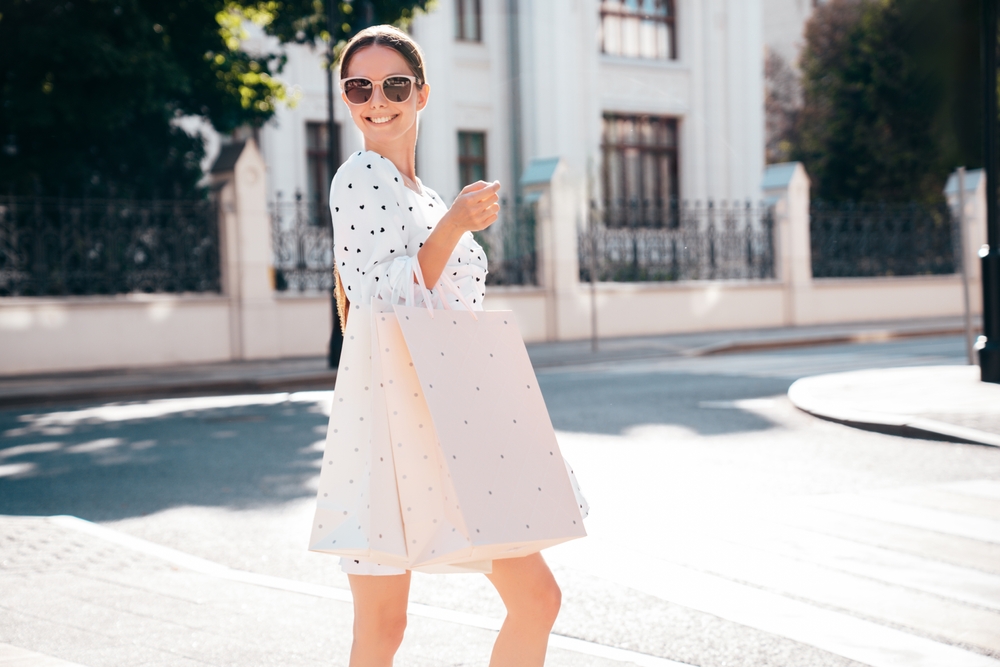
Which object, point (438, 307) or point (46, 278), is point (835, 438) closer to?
point (438, 307)

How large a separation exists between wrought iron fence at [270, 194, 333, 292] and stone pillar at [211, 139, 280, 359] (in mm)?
337

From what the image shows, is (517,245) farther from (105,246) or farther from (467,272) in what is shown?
(467,272)

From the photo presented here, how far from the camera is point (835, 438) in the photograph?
8.77 m

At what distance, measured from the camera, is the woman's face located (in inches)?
106

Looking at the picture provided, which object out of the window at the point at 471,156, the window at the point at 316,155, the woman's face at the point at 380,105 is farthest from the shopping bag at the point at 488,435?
the window at the point at 471,156

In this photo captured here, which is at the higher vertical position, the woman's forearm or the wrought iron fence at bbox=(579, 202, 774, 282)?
the wrought iron fence at bbox=(579, 202, 774, 282)

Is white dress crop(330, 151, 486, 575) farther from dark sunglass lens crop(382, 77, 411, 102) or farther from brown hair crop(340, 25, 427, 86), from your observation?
brown hair crop(340, 25, 427, 86)

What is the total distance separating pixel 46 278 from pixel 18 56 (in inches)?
127

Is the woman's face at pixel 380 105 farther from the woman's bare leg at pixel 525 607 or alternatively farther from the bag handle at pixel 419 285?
the woman's bare leg at pixel 525 607

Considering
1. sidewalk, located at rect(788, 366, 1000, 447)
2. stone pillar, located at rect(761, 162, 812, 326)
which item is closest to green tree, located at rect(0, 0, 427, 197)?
stone pillar, located at rect(761, 162, 812, 326)

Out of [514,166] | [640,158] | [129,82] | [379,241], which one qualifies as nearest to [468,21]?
[514,166]

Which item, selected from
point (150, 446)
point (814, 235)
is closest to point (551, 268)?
point (814, 235)

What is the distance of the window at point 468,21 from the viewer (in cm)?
3039

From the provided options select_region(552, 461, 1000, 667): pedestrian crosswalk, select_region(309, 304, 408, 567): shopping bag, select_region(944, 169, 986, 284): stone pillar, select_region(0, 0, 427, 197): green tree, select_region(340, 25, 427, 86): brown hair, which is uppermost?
select_region(0, 0, 427, 197): green tree
